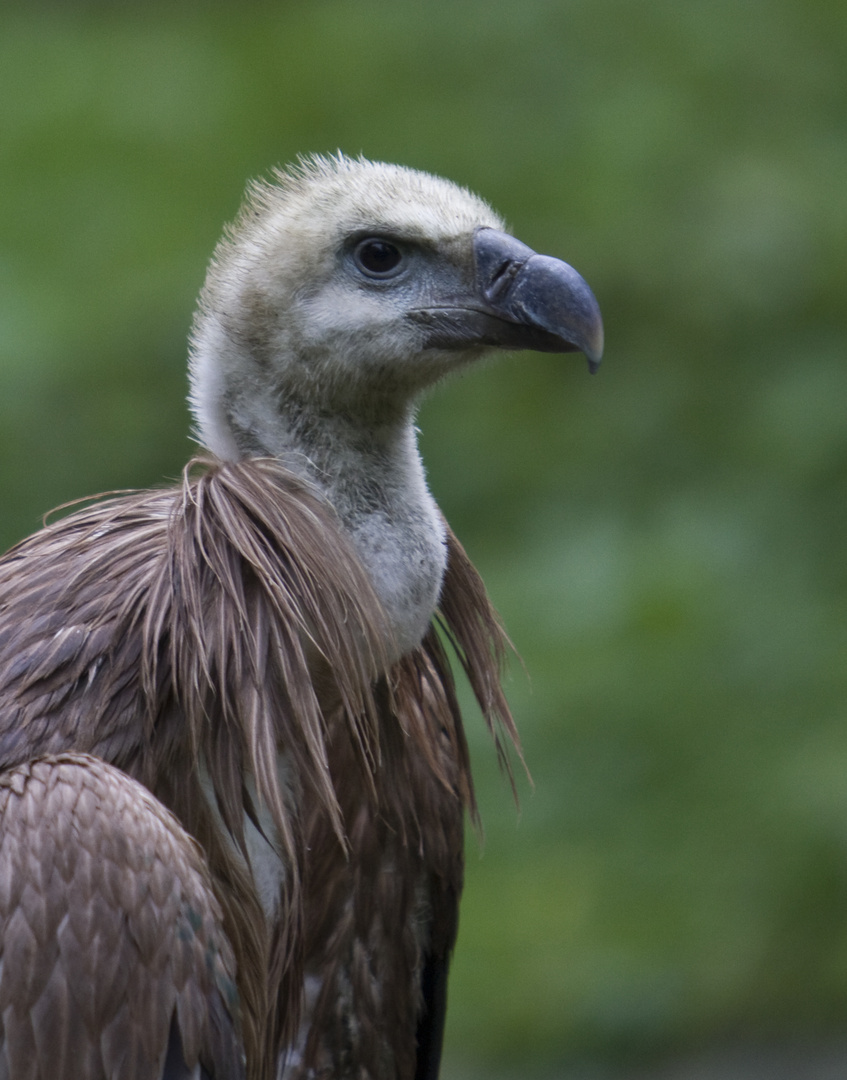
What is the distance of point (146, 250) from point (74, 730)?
781 centimetres

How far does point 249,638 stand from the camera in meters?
3.07

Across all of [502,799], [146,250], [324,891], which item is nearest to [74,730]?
[324,891]

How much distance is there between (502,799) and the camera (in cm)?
741

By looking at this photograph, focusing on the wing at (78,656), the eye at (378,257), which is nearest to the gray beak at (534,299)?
the eye at (378,257)

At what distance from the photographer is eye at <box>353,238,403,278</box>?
10.9 feet

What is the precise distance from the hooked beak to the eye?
0.38 feet

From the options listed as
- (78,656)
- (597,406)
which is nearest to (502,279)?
(78,656)

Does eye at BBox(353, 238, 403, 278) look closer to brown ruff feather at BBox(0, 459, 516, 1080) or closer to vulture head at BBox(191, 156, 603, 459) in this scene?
vulture head at BBox(191, 156, 603, 459)

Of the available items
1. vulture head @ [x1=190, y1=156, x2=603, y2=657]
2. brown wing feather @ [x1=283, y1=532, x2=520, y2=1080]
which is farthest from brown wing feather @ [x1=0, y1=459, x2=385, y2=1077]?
brown wing feather @ [x1=283, y1=532, x2=520, y2=1080]

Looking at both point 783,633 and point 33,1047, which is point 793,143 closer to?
point 783,633

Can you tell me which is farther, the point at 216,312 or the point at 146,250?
the point at 146,250

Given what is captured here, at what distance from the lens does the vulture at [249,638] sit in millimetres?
2881

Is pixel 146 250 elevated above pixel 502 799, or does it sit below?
above

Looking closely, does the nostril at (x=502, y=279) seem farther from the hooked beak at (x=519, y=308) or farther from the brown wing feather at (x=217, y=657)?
the brown wing feather at (x=217, y=657)
